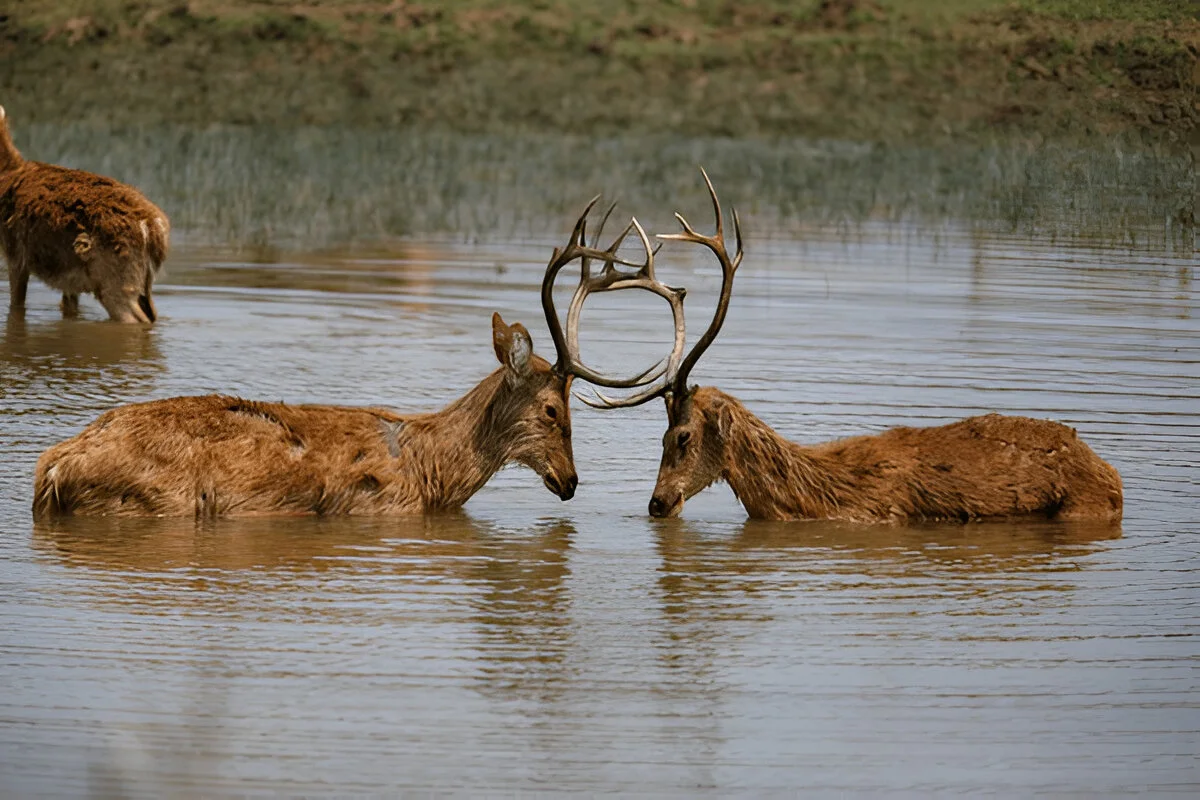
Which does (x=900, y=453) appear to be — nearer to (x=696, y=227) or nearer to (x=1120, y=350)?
(x=1120, y=350)

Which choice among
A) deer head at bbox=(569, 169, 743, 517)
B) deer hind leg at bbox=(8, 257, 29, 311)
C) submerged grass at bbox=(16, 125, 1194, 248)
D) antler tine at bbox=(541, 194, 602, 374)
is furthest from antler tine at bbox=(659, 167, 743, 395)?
submerged grass at bbox=(16, 125, 1194, 248)

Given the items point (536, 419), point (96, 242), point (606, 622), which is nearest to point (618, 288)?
point (536, 419)

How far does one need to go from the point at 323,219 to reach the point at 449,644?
17270 mm

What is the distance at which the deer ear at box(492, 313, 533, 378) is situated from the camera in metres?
11.3

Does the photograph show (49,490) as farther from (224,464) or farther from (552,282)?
(552,282)

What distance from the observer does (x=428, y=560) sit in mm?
10180

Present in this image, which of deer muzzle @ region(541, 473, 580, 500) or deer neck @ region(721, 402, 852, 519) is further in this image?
deer muzzle @ region(541, 473, 580, 500)

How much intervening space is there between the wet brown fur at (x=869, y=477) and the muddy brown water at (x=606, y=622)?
0.17m

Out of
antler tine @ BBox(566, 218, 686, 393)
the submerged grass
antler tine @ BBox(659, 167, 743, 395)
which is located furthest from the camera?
the submerged grass

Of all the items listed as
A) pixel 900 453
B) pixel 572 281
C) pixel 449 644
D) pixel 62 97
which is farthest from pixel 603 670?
pixel 62 97

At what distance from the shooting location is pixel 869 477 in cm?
1131

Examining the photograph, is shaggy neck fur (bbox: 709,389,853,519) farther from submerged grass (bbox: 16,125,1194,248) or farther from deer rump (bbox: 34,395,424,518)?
submerged grass (bbox: 16,125,1194,248)

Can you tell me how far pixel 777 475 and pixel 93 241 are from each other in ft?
25.5

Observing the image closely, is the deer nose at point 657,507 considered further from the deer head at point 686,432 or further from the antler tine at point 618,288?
the antler tine at point 618,288
